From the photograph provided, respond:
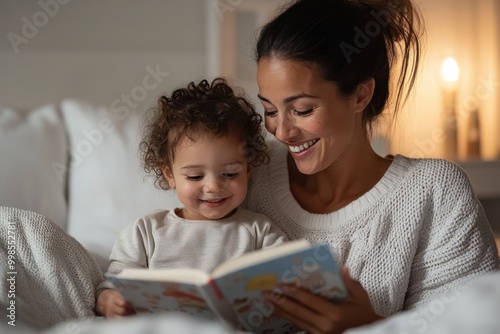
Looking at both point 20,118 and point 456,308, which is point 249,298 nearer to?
point 456,308

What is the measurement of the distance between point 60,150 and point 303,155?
0.83 m

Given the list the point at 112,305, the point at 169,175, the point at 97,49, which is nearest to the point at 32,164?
the point at 169,175

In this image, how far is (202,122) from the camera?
1.59 metres

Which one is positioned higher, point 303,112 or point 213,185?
point 303,112

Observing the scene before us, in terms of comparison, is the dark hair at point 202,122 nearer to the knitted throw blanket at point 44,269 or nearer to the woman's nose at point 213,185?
the woman's nose at point 213,185

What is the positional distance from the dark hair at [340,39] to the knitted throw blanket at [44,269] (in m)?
0.67

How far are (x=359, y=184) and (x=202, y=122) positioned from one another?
1.56 feet

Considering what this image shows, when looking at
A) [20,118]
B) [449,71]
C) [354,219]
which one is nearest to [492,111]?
[449,71]

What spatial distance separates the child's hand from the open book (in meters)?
0.04

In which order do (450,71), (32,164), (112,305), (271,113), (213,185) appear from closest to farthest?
(112,305), (213,185), (271,113), (32,164), (450,71)

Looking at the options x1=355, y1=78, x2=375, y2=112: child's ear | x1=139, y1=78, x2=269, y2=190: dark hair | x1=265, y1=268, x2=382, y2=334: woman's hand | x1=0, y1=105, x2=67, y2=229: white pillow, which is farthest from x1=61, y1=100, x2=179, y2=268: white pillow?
x1=265, y1=268, x2=382, y2=334: woman's hand

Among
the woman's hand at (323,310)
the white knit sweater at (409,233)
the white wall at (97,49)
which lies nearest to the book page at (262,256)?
the woman's hand at (323,310)

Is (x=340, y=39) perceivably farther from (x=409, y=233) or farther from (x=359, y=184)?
(x=409, y=233)

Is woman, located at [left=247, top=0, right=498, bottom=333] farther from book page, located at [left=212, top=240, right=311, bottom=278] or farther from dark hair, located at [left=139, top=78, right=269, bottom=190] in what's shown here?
book page, located at [left=212, top=240, right=311, bottom=278]
